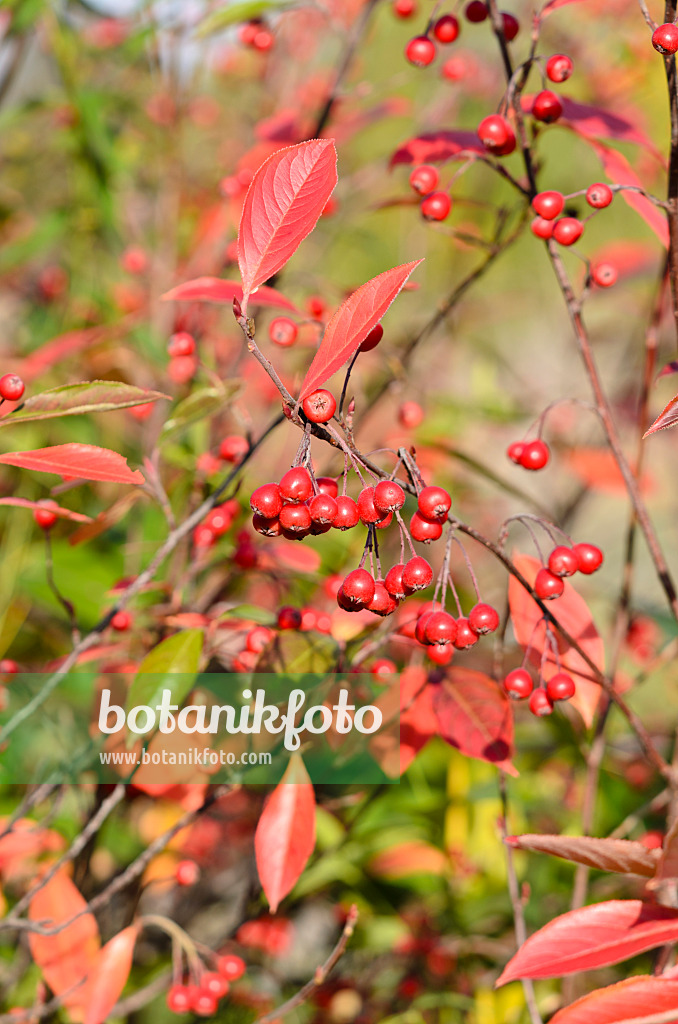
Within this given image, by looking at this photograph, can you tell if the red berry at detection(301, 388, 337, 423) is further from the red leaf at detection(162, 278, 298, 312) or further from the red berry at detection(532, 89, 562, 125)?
the red berry at detection(532, 89, 562, 125)

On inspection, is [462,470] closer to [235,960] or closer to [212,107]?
[235,960]

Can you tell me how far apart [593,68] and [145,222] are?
1.51 m

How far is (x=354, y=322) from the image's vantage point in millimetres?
474

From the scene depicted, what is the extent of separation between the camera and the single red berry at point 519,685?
630mm

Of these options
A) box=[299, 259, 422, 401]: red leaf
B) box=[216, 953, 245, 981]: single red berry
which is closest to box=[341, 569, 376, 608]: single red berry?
box=[299, 259, 422, 401]: red leaf

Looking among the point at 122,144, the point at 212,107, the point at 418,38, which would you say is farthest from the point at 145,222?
the point at 418,38

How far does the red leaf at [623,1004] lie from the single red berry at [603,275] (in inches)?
21.8

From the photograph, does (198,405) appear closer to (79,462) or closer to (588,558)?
(79,462)

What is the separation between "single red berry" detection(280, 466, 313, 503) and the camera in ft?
1.54

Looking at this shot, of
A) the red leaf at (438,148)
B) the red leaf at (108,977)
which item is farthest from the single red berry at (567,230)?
the red leaf at (108,977)

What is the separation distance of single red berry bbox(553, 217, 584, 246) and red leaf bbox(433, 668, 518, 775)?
39cm

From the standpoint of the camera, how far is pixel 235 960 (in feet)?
2.95

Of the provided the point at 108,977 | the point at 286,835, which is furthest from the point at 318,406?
the point at 108,977

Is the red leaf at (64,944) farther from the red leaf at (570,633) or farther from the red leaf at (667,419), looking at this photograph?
the red leaf at (667,419)
